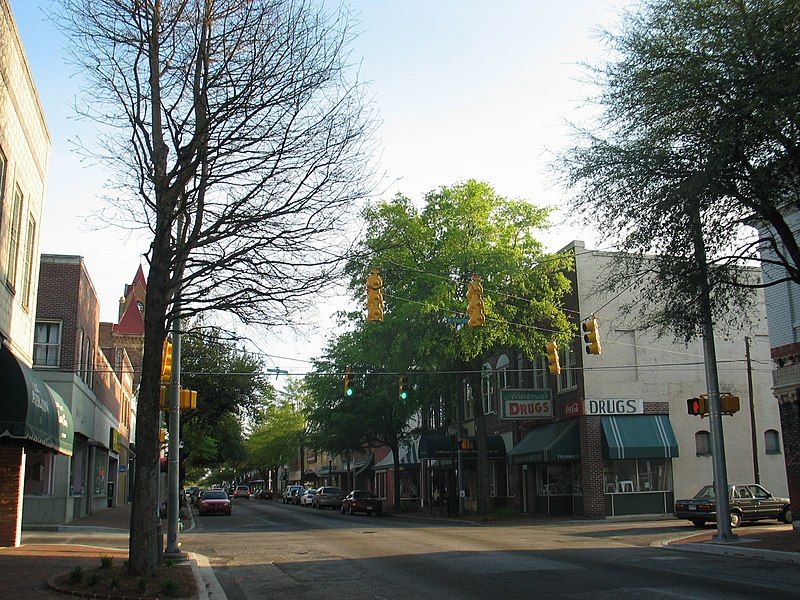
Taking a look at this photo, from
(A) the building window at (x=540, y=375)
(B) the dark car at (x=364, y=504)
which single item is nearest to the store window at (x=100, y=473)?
(B) the dark car at (x=364, y=504)

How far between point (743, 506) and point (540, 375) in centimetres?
1305

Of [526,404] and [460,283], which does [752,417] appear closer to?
[526,404]

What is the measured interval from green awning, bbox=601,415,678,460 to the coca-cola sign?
2.78 meters

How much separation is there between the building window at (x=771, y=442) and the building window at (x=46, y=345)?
29.1 meters

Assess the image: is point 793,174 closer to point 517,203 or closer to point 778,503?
point 778,503

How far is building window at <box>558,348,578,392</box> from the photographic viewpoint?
35188mm

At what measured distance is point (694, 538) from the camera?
2216 centimetres

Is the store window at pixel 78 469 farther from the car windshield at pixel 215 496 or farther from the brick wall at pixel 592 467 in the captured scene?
the brick wall at pixel 592 467

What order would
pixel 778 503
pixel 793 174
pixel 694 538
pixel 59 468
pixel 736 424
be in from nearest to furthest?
pixel 793 174
pixel 694 538
pixel 778 503
pixel 59 468
pixel 736 424

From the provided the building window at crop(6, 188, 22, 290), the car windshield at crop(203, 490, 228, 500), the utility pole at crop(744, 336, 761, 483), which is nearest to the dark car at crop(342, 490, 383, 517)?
the car windshield at crop(203, 490, 228, 500)

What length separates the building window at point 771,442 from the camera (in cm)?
3534

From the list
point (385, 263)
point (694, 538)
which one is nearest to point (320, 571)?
point (694, 538)

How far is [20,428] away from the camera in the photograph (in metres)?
14.4

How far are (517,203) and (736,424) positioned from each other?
1333 centimetres
